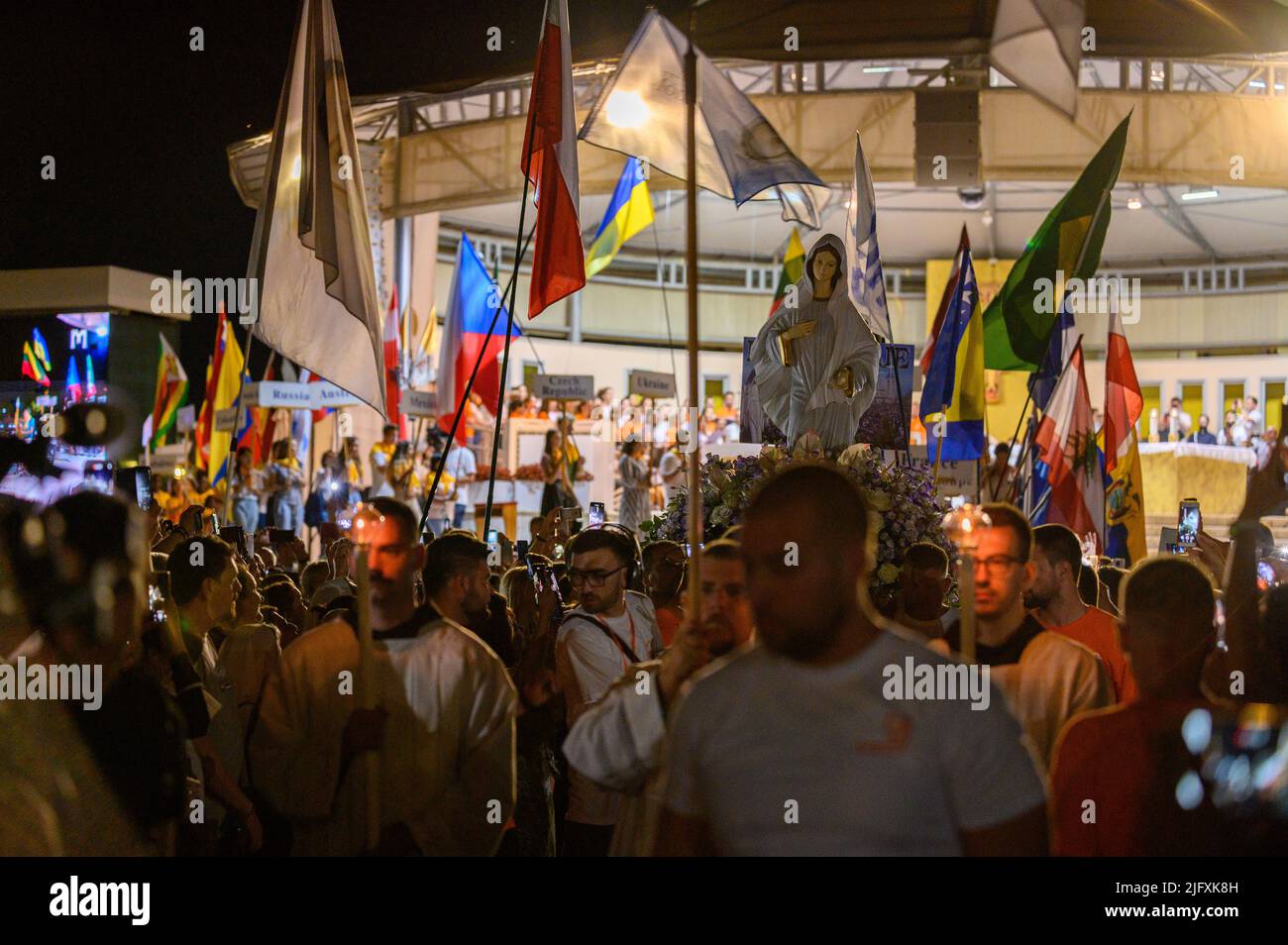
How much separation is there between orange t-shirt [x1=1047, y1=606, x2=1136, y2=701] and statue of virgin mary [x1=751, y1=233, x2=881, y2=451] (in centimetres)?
401

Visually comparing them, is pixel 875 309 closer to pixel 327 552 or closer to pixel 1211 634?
pixel 327 552

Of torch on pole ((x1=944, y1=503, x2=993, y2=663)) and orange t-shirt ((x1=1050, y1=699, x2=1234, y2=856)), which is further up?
torch on pole ((x1=944, y1=503, x2=993, y2=663))

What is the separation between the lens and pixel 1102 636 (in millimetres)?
4871

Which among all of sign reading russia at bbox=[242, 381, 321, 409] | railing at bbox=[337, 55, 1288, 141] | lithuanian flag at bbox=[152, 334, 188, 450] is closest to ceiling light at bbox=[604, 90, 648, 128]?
sign reading russia at bbox=[242, 381, 321, 409]

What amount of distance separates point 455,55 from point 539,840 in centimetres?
1199

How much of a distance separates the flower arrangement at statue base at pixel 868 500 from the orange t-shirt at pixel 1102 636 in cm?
220

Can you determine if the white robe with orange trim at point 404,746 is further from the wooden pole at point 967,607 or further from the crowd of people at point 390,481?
the crowd of people at point 390,481

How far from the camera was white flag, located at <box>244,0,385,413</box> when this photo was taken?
263 inches

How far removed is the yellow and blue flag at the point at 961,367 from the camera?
38.3 ft

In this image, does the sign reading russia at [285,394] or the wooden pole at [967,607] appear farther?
the sign reading russia at [285,394]

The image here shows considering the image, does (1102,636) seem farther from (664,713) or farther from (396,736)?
(396,736)

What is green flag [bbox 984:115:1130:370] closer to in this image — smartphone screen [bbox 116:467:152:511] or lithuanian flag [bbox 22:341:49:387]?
smartphone screen [bbox 116:467:152:511]

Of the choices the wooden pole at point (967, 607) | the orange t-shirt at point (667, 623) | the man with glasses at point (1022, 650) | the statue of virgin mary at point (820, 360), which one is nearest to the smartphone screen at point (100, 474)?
the orange t-shirt at point (667, 623)

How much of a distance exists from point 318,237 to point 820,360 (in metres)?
3.66
